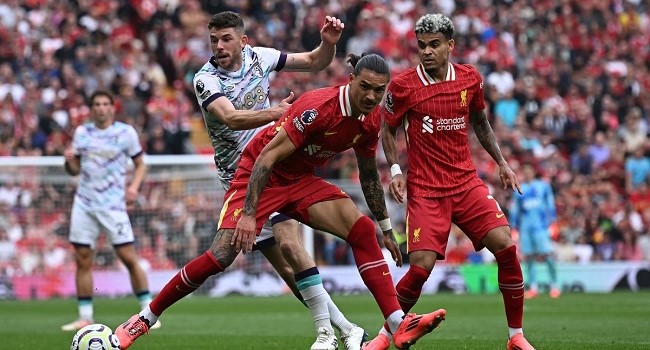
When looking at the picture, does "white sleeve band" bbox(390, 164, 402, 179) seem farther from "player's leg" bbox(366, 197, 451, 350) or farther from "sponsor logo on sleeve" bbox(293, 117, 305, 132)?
"sponsor logo on sleeve" bbox(293, 117, 305, 132)

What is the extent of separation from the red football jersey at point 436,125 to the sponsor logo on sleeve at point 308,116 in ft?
3.89

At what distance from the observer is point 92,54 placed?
25625 millimetres

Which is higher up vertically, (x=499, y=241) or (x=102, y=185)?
(x=102, y=185)

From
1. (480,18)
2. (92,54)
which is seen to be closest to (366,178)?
(92,54)

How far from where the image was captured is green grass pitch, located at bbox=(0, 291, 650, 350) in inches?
468

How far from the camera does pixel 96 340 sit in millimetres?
9539

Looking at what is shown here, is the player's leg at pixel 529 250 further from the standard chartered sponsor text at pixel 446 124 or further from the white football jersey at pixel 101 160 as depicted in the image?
the standard chartered sponsor text at pixel 446 124

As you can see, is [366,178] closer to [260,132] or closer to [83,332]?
[260,132]

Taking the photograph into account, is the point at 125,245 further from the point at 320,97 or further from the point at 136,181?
the point at 320,97

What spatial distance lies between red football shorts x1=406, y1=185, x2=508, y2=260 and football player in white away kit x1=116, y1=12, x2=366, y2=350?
0.91 meters

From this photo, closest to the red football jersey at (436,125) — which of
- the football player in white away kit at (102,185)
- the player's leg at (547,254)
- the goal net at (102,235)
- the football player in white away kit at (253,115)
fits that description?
the football player in white away kit at (253,115)

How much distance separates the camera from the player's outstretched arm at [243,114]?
9.48 m

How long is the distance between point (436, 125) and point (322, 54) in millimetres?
1532

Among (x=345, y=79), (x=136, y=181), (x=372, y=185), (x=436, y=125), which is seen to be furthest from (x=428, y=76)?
(x=345, y=79)
